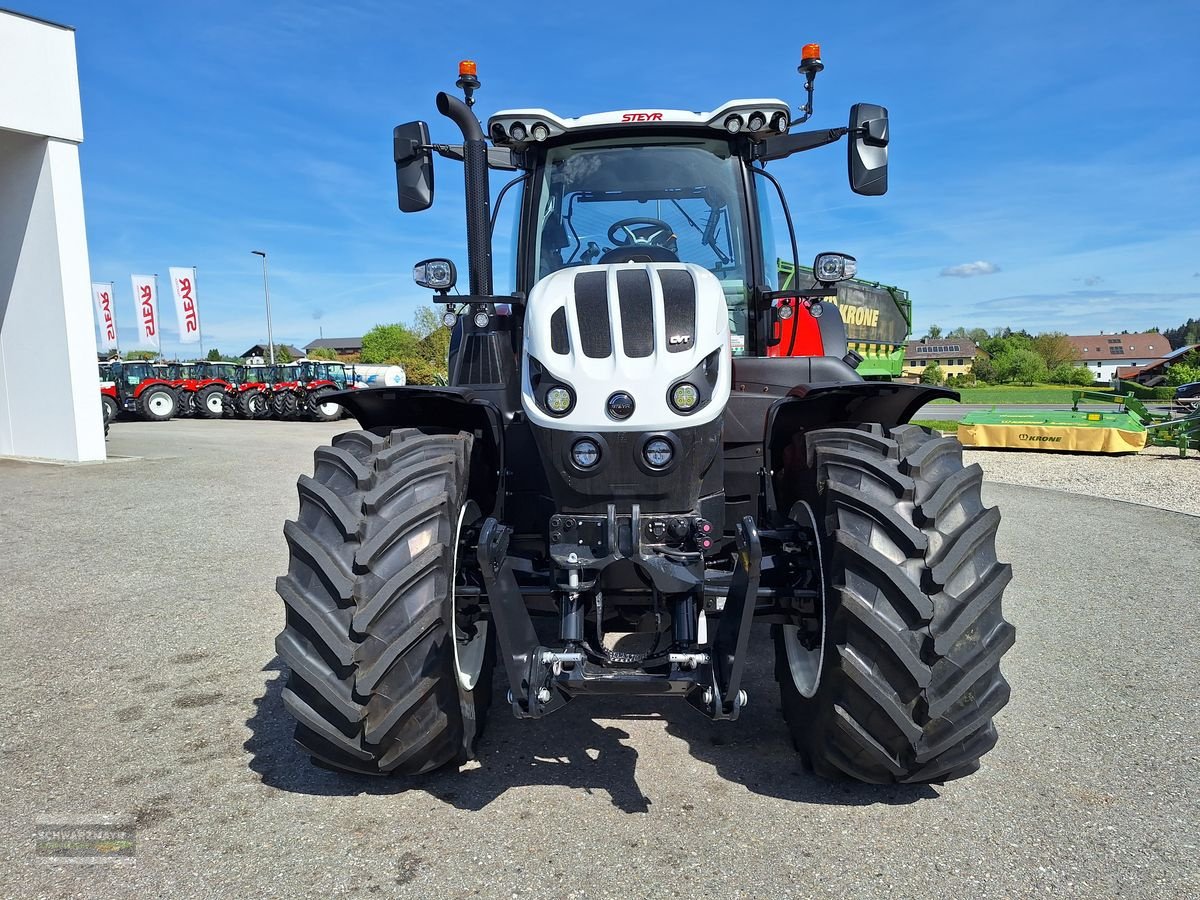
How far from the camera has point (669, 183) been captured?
13.3 ft

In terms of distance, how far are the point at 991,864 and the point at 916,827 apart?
255 mm

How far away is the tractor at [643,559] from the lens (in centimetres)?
265

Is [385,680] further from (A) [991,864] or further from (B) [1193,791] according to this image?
(B) [1193,791]

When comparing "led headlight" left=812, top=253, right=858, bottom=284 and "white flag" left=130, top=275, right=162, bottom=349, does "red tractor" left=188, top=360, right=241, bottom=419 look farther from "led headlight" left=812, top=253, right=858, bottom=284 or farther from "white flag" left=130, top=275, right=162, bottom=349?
"led headlight" left=812, top=253, right=858, bottom=284

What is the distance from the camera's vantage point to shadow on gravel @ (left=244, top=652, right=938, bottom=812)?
2.99m

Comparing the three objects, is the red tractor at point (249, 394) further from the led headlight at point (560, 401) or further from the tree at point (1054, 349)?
the tree at point (1054, 349)

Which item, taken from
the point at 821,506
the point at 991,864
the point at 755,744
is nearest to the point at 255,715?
the point at 755,744

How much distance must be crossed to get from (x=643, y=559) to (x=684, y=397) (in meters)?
0.54

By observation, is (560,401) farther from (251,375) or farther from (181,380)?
(181,380)

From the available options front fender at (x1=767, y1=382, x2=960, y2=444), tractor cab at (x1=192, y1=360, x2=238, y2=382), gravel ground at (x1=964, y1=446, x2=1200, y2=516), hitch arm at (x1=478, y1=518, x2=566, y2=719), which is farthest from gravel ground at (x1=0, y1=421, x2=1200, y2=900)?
tractor cab at (x1=192, y1=360, x2=238, y2=382)

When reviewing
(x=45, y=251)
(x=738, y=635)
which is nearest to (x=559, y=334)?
(x=738, y=635)

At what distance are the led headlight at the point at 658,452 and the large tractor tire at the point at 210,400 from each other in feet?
92.6

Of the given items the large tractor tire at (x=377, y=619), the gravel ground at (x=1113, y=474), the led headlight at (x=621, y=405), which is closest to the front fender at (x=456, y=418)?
the large tractor tire at (x=377, y=619)

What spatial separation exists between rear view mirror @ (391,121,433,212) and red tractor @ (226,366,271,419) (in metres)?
25.5
